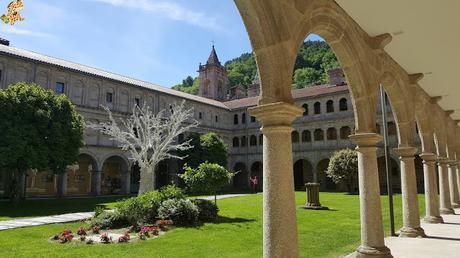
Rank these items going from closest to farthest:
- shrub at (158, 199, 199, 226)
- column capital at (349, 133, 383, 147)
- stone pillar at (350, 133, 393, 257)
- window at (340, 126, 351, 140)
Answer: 1. stone pillar at (350, 133, 393, 257)
2. column capital at (349, 133, 383, 147)
3. shrub at (158, 199, 199, 226)
4. window at (340, 126, 351, 140)

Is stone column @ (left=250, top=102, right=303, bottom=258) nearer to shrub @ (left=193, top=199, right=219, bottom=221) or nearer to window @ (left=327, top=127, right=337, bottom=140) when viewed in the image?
shrub @ (left=193, top=199, right=219, bottom=221)

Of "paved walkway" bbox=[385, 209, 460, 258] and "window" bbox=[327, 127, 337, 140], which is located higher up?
"window" bbox=[327, 127, 337, 140]

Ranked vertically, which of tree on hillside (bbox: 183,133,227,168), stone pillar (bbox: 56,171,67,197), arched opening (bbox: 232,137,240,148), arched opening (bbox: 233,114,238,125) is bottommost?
stone pillar (bbox: 56,171,67,197)

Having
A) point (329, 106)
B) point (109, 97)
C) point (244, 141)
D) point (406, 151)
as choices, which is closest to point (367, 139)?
point (406, 151)

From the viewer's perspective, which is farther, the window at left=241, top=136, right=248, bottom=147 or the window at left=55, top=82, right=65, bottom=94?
the window at left=241, top=136, right=248, bottom=147

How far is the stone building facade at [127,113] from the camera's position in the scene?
28203 mm

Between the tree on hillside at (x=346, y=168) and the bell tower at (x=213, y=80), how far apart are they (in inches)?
1230

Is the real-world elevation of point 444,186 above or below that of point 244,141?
below

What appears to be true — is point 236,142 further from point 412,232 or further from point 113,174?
point 412,232

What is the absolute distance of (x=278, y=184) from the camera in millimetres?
4023

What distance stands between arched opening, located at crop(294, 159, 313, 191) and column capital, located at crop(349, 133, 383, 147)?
34.9 meters

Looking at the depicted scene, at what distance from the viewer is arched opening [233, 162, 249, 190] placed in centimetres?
4388

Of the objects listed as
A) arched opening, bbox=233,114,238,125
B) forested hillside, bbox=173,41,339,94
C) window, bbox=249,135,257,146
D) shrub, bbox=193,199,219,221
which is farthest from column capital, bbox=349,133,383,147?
A: forested hillside, bbox=173,41,339,94

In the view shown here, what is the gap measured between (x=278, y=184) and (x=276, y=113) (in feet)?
2.59
